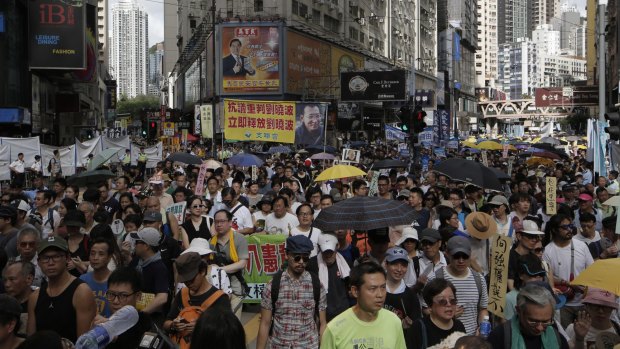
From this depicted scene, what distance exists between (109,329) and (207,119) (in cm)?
2799

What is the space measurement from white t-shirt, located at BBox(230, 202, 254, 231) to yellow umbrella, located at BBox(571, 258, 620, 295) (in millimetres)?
6033

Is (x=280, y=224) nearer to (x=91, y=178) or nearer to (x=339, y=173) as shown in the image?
(x=339, y=173)

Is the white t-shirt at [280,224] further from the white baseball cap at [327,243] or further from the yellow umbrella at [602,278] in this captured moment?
the yellow umbrella at [602,278]

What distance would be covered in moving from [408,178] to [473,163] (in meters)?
3.77

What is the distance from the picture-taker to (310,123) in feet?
65.9

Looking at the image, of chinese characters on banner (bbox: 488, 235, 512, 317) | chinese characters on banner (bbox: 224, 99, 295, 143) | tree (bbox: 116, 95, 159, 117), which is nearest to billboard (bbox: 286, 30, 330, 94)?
chinese characters on banner (bbox: 224, 99, 295, 143)

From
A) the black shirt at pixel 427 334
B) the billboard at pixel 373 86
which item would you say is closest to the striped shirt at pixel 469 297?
the black shirt at pixel 427 334

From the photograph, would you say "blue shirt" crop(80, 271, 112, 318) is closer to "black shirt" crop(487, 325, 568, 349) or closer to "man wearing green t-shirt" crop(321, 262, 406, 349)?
"man wearing green t-shirt" crop(321, 262, 406, 349)

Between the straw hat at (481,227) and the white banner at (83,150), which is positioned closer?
the straw hat at (481,227)

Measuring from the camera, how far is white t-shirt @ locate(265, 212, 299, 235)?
9977mm

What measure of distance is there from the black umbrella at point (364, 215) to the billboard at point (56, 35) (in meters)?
33.6

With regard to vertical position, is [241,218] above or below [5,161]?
below

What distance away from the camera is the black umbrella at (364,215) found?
720 centimetres

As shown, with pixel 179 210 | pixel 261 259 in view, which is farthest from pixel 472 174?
pixel 179 210
